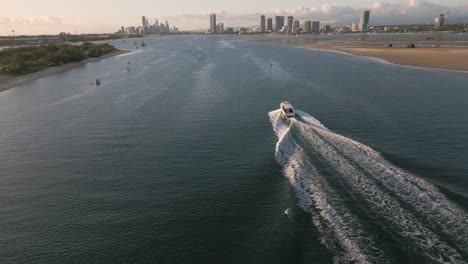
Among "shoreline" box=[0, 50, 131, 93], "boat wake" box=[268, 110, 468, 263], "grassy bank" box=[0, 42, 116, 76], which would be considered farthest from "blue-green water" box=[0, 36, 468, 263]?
"grassy bank" box=[0, 42, 116, 76]

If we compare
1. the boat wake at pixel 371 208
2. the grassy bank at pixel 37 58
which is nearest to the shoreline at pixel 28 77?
the grassy bank at pixel 37 58

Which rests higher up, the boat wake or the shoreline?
the shoreline

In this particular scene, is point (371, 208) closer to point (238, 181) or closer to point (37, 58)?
point (238, 181)

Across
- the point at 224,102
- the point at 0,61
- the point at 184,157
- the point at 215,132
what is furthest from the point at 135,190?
the point at 0,61

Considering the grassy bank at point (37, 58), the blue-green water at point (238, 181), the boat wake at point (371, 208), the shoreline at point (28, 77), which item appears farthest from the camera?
the grassy bank at point (37, 58)

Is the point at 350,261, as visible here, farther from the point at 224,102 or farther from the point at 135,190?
the point at 224,102

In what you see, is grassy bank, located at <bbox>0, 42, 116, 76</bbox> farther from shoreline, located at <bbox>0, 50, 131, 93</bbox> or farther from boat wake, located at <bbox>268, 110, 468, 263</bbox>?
boat wake, located at <bbox>268, 110, 468, 263</bbox>

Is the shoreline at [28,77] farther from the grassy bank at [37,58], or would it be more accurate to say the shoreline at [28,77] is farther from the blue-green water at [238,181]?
the blue-green water at [238,181]
